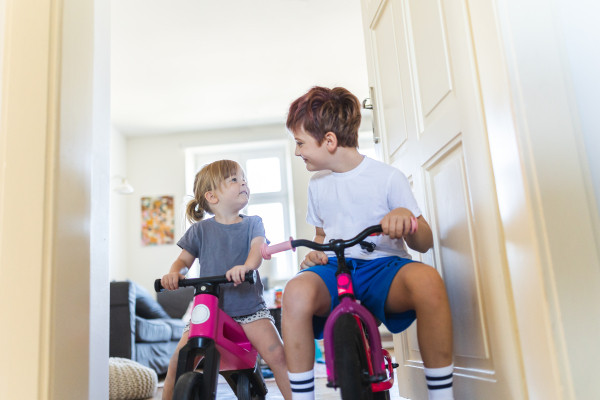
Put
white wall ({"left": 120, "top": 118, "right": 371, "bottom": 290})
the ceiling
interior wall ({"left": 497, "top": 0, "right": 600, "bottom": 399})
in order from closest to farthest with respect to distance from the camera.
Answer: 1. interior wall ({"left": 497, "top": 0, "right": 600, "bottom": 399})
2. the ceiling
3. white wall ({"left": 120, "top": 118, "right": 371, "bottom": 290})

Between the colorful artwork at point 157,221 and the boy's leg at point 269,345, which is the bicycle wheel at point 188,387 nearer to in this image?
the boy's leg at point 269,345

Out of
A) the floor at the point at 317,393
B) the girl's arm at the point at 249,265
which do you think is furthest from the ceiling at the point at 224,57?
the floor at the point at 317,393

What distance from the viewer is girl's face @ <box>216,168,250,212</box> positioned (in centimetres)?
158

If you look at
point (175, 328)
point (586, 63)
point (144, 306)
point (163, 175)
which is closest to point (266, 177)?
point (163, 175)

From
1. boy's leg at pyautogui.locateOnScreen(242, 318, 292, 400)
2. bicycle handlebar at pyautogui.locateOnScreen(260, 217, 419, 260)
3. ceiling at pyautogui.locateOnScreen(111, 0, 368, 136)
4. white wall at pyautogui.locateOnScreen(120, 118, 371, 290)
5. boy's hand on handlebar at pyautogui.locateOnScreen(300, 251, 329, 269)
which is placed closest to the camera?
bicycle handlebar at pyautogui.locateOnScreen(260, 217, 419, 260)

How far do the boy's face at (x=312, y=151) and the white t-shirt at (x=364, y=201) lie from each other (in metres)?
0.06

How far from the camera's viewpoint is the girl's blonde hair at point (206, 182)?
1598 mm

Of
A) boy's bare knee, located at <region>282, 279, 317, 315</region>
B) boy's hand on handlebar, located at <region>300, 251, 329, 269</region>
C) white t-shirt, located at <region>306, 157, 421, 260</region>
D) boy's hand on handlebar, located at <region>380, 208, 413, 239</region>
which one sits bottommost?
boy's bare knee, located at <region>282, 279, 317, 315</region>

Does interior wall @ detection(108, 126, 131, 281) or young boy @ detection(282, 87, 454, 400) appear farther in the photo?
interior wall @ detection(108, 126, 131, 281)

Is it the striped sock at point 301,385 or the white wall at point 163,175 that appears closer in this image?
the striped sock at point 301,385

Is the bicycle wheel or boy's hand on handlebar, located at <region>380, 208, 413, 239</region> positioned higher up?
boy's hand on handlebar, located at <region>380, 208, 413, 239</region>

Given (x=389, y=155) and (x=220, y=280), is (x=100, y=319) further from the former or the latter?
(x=389, y=155)

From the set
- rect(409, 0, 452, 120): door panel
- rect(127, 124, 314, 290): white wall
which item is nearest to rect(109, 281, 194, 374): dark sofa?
rect(127, 124, 314, 290): white wall

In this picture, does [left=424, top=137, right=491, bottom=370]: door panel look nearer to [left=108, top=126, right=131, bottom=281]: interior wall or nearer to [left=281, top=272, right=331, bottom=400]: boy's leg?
[left=281, top=272, right=331, bottom=400]: boy's leg
